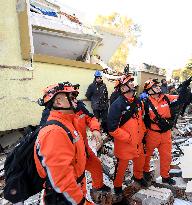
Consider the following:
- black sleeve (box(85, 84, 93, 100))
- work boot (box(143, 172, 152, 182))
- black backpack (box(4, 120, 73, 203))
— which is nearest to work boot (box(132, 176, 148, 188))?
work boot (box(143, 172, 152, 182))

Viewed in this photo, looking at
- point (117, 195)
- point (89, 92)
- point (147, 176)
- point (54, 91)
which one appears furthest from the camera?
point (89, 92)

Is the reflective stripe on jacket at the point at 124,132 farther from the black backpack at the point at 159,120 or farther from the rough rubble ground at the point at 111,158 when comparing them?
the rough rubble ground at the point at 111,158

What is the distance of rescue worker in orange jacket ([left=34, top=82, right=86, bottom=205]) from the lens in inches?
104

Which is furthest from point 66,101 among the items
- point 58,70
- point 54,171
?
point 58,70

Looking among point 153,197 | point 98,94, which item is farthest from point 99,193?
point 98,94

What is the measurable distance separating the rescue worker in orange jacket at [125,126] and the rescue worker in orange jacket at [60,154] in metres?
1.71

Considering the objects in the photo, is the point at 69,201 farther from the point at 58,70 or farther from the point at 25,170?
the point at 58,70

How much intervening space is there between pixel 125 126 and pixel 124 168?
0.74 meters

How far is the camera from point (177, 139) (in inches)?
366

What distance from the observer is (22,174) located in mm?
2865

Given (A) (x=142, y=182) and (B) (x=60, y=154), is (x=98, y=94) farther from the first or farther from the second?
(B) (x=60, y=154)

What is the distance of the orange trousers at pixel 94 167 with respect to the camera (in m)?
3.71

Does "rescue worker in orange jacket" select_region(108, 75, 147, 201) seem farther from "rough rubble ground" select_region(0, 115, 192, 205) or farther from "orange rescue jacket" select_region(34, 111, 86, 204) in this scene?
"orange rescue jacket" select_region(34, 111, 86, 204)

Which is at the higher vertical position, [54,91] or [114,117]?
[54,91]
